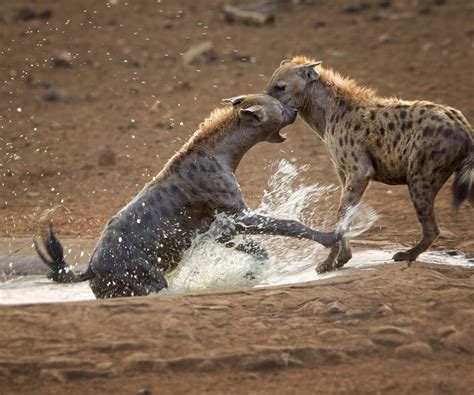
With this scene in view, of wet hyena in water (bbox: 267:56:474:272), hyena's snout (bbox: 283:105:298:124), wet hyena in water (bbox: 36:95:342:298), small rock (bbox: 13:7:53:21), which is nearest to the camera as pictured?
wet hyena in water (bbox: 36:95:342:298)

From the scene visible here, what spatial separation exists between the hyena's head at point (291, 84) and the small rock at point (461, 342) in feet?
8.37

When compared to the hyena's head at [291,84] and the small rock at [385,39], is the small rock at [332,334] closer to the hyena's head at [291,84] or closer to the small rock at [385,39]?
the hyena's head at [291,84]

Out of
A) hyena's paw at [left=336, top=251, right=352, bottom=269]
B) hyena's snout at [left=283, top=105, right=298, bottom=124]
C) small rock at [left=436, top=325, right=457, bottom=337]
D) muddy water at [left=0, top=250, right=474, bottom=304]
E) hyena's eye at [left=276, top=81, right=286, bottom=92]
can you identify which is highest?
hyena's eye at [left=276, top=81, right=286, bottom=92]

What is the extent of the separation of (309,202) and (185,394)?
423 centimetres

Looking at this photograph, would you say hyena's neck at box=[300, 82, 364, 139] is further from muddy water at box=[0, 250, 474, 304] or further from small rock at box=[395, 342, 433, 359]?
Result: small rock at box=[395, 342, 433, 359]

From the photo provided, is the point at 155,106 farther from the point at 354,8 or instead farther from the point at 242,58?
the point at 354,8

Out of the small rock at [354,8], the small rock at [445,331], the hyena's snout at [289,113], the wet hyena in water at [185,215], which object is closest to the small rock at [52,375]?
the wet hyena in water at [185,215]

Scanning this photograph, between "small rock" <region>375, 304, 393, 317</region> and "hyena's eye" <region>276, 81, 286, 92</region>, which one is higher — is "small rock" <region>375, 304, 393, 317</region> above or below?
below

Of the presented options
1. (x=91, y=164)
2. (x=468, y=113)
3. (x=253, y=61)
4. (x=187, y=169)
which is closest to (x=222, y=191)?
(x=187, y=169)

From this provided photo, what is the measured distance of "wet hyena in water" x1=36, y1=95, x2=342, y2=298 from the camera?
7.20m

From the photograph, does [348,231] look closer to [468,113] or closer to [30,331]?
[30,331]

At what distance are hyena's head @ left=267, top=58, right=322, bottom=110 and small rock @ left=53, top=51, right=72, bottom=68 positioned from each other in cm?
765

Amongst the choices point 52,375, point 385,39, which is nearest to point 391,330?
point 52,375

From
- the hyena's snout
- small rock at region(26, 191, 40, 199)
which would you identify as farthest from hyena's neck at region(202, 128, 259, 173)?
small rock at region(26, 191, 40, 199)
